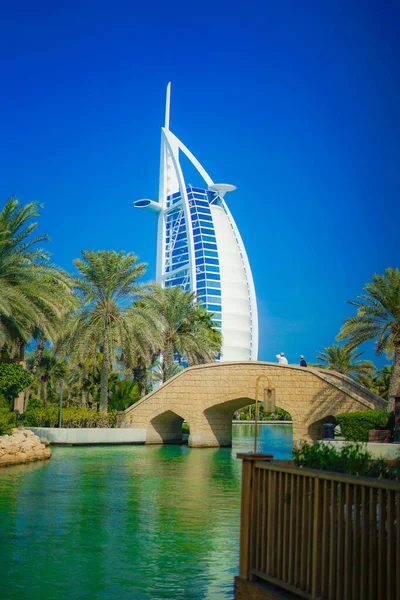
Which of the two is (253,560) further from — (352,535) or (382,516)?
(382,516)

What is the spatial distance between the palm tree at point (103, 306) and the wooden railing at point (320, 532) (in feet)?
89.6

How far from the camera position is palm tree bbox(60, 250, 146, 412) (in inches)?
1304

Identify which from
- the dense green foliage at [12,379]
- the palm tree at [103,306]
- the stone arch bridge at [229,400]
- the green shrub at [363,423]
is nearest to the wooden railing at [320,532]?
the green shrub at [363,423]

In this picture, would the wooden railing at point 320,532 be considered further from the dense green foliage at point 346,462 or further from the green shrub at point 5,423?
the green shrub at point 5,423

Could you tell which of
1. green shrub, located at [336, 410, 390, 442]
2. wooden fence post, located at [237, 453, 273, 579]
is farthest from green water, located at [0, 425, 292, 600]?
green shrub, located at [336, 410, 390, 442]

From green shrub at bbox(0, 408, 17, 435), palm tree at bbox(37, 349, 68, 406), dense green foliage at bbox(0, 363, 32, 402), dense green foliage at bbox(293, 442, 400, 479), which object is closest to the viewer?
dense green foliage at bbox(293, 442, 400, 479)

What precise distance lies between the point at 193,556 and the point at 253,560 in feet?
11.8

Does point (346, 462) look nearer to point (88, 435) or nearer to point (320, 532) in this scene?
point (320, 532)

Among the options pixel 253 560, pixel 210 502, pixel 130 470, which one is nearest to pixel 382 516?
pixel 253 560

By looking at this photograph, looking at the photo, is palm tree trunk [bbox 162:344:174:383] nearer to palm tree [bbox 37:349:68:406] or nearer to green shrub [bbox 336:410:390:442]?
palm tree [bbox 37:349:68:406]

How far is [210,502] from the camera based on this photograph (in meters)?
14.8

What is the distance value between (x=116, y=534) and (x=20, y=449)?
1214 cm

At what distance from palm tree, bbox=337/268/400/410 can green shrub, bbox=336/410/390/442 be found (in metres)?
2.31

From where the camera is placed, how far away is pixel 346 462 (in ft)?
18.8
